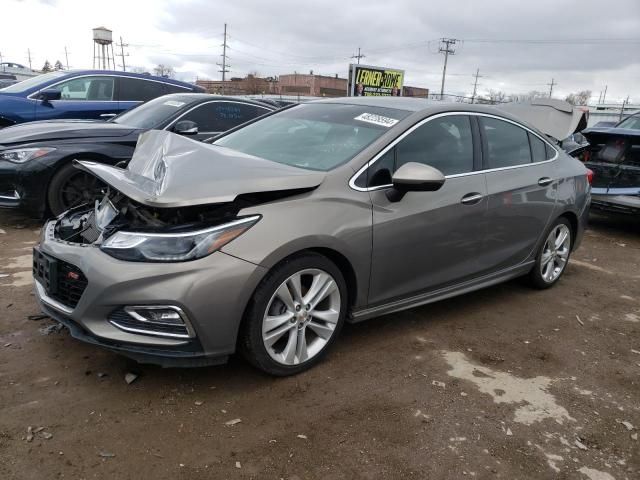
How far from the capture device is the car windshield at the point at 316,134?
3297 millimetres

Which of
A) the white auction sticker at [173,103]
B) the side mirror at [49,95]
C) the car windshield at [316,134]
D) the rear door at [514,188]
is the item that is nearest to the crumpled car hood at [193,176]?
the car windshield at [316,134]

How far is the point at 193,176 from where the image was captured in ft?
8.91

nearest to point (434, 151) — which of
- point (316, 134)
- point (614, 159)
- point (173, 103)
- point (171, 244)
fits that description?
point (316, 134)

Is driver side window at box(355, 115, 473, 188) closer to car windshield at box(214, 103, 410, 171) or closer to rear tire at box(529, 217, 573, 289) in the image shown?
car windshield at box(214, 103, 410, 171)

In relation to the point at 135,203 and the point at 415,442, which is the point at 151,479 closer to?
the point at 415,442

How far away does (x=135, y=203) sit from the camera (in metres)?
2.89

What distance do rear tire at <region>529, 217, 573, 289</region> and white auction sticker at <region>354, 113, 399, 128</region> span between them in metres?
1.94

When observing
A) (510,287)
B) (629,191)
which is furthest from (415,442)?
(629,191)

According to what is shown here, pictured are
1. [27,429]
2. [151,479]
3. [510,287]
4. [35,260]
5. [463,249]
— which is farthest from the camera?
[510,287]

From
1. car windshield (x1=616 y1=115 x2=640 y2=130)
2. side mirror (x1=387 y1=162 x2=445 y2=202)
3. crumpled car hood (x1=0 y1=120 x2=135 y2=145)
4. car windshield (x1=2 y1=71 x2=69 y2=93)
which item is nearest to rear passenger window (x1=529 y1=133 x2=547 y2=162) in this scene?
side mirror (x1=387 y1=162 x2=445 y2=202)

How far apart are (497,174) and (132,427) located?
9.81 feet

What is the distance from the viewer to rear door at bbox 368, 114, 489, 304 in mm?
3182

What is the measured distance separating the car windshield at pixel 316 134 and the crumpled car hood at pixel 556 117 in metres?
3.80

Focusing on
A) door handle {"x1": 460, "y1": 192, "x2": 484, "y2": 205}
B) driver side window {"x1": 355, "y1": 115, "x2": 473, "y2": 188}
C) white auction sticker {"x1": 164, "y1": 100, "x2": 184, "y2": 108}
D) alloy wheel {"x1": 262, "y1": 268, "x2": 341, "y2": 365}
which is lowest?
alloy wheel {"x1": 262, "y1": 268, "x2": 341, "y2": 365}
